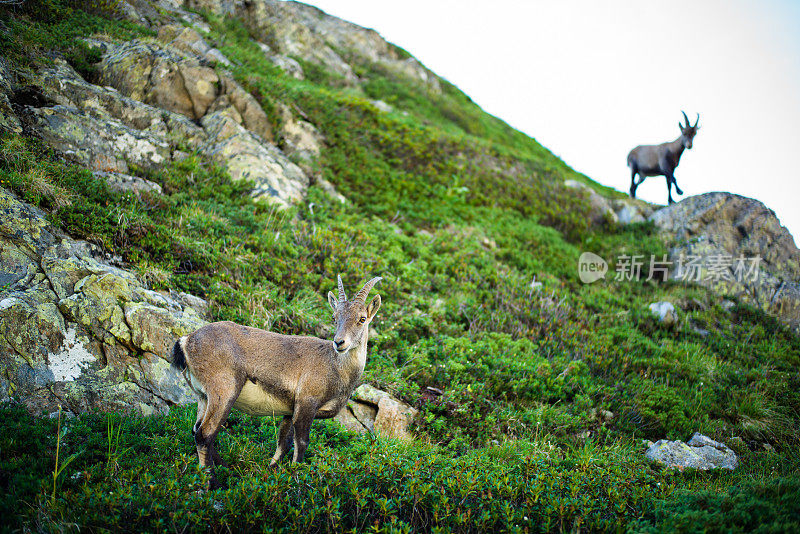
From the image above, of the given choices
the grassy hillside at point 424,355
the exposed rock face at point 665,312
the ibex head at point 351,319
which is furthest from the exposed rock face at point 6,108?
the exposed rock face at point 665,312

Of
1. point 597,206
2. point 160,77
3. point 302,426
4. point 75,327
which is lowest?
point 302,426

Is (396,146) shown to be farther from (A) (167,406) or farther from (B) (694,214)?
(A) (167,406)

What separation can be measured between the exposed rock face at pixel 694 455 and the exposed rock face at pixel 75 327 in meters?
8.32

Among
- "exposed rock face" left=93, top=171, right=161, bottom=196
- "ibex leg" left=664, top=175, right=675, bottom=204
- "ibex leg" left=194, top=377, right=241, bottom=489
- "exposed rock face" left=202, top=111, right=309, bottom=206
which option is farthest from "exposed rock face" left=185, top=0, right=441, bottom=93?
"ibex leg" left=194, top=377, right=241, bottom=489

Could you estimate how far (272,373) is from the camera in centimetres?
604

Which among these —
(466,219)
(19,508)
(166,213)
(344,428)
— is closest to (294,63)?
(466,219)

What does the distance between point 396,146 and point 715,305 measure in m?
13.4

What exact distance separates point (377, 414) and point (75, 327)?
4.94m

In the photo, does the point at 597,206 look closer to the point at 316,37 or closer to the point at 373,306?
the point at 373,306

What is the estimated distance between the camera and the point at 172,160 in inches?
490

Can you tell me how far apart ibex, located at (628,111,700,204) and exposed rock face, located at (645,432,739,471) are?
1491 centimetres

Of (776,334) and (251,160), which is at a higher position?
(251,160)

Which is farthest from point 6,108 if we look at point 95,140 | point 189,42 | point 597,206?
point 597,206

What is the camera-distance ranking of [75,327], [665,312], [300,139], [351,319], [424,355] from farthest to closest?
[300,139] → [665,312] → [424,355] → [75,327] → [351,319]
